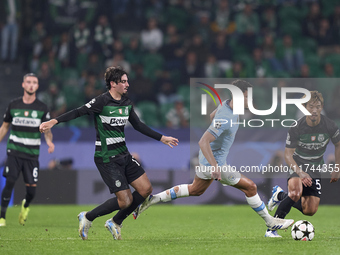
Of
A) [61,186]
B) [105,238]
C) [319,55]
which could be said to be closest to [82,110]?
[105,238]

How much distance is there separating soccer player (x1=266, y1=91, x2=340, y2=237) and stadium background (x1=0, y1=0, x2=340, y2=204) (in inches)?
245

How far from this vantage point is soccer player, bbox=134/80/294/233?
775 centimetres

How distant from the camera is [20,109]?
10195 millimetres

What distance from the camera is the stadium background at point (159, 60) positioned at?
49.9 feet

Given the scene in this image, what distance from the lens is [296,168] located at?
27.2 feet

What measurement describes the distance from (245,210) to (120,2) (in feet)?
29.8

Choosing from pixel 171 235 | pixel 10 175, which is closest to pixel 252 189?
pixel 171 235

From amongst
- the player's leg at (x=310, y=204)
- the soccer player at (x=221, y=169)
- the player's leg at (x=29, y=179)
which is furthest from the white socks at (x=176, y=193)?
the player's leg at (x=29, y=179)

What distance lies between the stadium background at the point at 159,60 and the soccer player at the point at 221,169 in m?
6.74

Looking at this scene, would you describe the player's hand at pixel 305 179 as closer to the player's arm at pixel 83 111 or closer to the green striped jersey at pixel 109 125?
the green striped jersey at pixel 109 125

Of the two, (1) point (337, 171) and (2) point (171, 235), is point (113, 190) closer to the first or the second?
(2) point (171, 235)

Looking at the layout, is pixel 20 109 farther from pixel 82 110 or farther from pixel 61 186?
pixel 61 186

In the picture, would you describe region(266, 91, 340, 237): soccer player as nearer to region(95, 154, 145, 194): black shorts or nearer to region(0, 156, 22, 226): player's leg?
region(95, 154, 145, 194): black shorts

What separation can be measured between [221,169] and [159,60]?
34.9 feet
